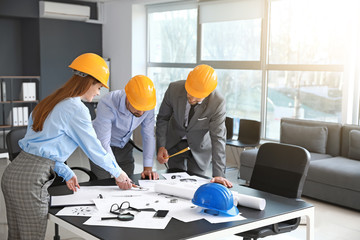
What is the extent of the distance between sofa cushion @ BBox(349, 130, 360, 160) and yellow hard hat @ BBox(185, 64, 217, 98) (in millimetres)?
2924

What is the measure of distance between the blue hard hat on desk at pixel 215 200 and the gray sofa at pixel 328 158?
9.68 feet

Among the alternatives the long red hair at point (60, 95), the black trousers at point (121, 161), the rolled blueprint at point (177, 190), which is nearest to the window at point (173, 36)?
the black trousers at point (121, 161)

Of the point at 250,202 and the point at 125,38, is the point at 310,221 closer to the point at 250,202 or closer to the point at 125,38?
the point at 250,202

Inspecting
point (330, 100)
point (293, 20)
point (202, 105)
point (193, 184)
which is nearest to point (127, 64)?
point (293, 20)

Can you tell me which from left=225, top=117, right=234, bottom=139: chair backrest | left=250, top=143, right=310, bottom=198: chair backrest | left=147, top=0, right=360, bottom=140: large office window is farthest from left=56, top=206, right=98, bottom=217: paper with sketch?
left=147, top=0, right=360, bottom=140: large office window

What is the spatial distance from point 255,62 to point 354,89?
170cm

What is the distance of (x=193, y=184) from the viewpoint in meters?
3.16

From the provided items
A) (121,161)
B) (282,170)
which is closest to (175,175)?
(121,161)

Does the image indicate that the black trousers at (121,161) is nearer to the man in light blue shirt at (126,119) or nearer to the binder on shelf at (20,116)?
the man in light blue shirt at (126,119)

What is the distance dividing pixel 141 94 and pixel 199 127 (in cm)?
73

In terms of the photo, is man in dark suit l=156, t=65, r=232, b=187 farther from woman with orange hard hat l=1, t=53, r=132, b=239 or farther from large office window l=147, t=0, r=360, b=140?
large office window l=147, t=0, r=360, b=140

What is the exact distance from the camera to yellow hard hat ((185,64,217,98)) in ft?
11.3

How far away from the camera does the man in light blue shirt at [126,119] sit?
10.7 feet

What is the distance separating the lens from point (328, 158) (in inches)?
229
